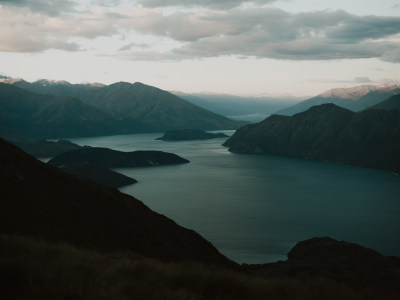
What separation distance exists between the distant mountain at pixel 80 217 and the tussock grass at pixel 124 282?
11.9m

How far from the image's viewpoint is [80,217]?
142 ft

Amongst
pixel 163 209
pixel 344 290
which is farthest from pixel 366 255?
pixel 163 209

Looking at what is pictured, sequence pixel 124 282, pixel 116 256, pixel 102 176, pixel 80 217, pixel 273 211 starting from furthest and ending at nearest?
pixel 102 176 → pixel 273 211 → pixel 80 217 → pixel 116 256 → pixel 124 282

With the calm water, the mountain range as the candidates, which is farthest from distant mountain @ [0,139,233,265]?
the calm water

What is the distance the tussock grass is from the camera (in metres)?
12.5

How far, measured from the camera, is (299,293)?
14625 millimetres

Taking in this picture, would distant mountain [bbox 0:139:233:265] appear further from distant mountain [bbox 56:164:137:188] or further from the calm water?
distant mountain [bbox 56:164:137:188]

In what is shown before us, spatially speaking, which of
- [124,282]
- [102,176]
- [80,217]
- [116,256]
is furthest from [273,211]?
[124,282]

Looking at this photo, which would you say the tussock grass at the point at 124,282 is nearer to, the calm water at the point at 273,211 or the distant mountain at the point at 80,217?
the distant mountain at the point at 80,217

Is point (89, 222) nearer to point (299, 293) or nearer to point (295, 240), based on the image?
point (299, 293)

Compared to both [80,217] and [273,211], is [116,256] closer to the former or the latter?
[80,217]

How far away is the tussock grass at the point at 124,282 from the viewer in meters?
12.5

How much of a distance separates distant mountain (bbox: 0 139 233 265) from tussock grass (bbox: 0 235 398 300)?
11.9 meters

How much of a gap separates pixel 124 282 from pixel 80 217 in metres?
30.8
